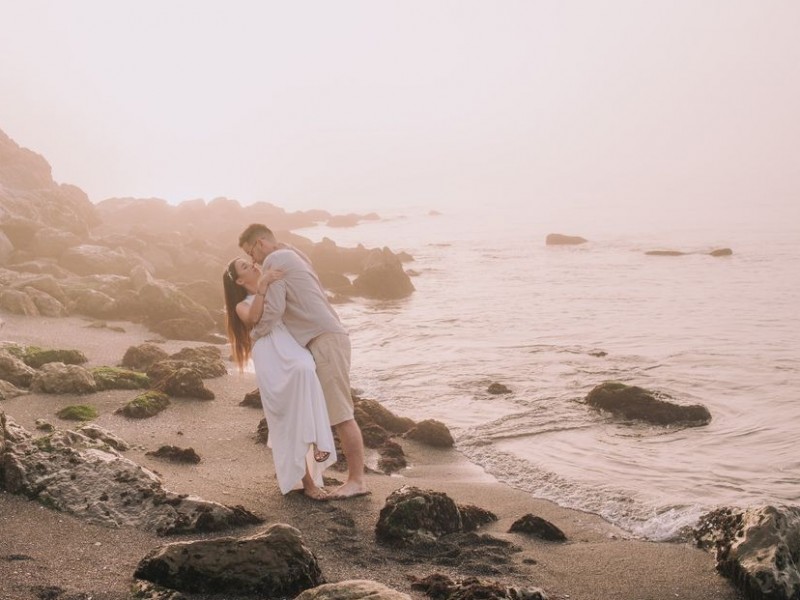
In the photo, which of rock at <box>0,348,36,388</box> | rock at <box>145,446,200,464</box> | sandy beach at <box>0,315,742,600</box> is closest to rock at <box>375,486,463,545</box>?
sandy beach at <box>0,315,742,600</box>

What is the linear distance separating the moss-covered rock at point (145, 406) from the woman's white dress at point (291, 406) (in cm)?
331

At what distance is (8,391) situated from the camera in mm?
9461

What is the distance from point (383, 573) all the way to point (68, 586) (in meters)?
1.96

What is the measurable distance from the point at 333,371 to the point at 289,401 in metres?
0.45

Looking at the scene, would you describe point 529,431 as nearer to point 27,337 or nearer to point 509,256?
point 27,337

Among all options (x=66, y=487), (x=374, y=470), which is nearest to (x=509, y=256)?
(x=374, y=470)

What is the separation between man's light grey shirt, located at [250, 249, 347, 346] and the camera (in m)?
6.85

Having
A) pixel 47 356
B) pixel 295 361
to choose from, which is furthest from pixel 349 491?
pixel 47 356

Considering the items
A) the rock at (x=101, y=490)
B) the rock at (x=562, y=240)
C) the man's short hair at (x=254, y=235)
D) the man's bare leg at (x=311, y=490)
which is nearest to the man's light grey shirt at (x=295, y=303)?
the man's short hair at (x=254, y=235)

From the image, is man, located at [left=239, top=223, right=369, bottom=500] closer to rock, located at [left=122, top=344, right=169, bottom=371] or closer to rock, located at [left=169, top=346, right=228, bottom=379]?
rock, located at [left=169, top=346, right=228, bottom=379]

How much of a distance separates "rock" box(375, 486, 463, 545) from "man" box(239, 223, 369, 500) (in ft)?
3.03

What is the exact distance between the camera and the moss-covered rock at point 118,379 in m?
10.7

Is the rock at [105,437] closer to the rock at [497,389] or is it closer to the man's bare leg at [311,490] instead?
the man's bare leg at [311,490]

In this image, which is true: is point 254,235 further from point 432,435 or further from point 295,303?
point 432,435
